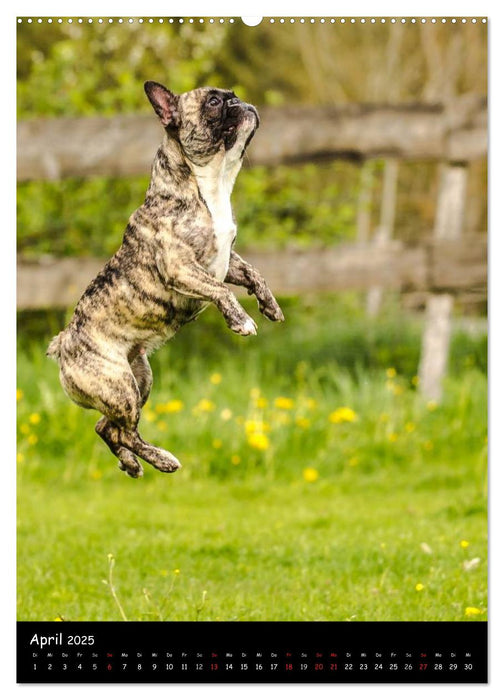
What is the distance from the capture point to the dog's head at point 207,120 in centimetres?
176

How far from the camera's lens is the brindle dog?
177 cm

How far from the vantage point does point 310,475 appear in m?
5.76

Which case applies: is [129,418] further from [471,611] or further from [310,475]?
[310,475]

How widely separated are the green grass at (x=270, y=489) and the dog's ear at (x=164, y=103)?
2180mm

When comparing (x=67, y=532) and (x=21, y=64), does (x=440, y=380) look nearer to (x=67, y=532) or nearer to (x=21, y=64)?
(x=67, y=532)

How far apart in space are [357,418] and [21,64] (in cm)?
679

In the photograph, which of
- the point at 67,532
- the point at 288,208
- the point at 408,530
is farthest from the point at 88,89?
the point at 408,530

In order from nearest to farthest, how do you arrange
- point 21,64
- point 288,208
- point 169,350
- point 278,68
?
1. point 169,350
2. point 288,208
3. point 21,64
4. point 278,68

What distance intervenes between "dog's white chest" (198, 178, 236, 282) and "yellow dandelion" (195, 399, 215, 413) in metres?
4.12

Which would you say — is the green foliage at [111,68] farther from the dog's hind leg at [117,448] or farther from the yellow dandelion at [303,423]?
the dog's hind leg at [117,448]

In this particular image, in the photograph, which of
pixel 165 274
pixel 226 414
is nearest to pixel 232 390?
pixel 226 414

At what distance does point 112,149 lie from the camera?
5371 millimetres

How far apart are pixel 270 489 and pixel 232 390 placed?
1.18 metres

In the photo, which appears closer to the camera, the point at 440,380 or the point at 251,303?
the point at 440,380
